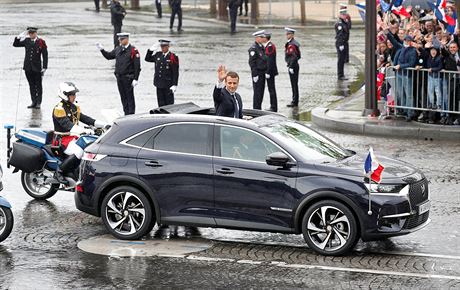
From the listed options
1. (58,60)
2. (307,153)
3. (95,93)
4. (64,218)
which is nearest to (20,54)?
(58,60)

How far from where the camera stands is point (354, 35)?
41688mm

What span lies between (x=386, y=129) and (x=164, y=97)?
4.92m

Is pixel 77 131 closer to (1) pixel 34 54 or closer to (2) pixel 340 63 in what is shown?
(1) pixel 34 54

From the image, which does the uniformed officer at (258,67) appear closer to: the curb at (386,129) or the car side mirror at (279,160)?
the curb at (386,129)

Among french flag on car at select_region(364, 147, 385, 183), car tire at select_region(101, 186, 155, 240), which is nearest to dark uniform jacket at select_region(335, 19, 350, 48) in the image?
car tire at select_region(101, 186, 155, 240)

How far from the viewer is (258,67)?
25.2 meters

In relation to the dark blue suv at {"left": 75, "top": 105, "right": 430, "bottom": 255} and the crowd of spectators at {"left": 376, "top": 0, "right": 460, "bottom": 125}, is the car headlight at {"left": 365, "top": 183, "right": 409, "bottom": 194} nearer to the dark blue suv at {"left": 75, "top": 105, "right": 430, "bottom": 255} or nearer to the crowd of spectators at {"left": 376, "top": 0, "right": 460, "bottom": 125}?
the dark blue suv at {"left": 75, "top": 105, "right": 430, "bottom": 255}

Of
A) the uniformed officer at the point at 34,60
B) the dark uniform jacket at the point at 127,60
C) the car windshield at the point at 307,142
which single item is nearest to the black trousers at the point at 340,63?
the dark uniform jacket at the point at 127,60

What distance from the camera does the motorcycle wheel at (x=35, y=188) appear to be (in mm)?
15922

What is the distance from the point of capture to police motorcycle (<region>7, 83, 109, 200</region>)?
610 inches

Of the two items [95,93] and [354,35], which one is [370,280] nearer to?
[95,93]

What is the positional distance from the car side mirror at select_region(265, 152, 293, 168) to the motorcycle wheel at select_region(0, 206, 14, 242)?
10.1 ft

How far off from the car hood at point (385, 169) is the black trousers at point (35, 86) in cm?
1333

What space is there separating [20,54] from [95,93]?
25.7ft
